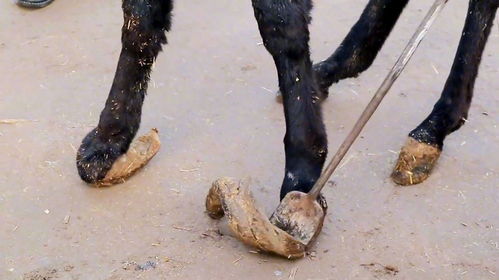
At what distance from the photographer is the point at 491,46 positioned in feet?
17.3

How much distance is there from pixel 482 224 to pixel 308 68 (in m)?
0.98

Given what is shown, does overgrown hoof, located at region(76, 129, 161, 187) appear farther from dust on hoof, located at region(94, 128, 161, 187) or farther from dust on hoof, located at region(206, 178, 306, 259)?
dust on hoof, located at region(206, 178, 306, 259)

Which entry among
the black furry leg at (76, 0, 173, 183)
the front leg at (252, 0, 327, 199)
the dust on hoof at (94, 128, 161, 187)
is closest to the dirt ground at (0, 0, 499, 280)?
the dust on hoof at (94, 128, 161, 187)

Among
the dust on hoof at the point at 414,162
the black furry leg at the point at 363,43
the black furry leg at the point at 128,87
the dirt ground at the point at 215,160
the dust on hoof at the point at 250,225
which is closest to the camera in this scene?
the dust on hoof at the point at 250,225

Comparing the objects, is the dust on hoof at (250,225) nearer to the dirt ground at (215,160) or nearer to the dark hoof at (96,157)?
the dirt ground at (215,160)

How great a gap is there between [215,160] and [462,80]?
119 centimetres

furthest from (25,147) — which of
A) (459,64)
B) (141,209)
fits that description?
(459,64)

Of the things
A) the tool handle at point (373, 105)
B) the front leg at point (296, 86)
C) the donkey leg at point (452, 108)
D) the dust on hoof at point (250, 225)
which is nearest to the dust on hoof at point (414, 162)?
the donkey leg at point (452, 108)

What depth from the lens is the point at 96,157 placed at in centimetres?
385

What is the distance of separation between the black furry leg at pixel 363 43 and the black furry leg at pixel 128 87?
95cm

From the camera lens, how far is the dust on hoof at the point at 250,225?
3228 millimetres

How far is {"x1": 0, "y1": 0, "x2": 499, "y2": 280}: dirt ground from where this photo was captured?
133 inches

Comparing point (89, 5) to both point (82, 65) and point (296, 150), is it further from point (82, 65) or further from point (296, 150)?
point (296, 150)

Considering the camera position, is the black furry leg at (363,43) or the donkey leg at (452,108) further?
the black furry leg at (363,43)
